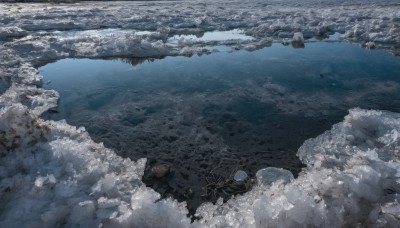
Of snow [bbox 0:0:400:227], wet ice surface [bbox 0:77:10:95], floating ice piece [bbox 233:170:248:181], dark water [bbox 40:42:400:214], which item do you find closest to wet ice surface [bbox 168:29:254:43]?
dark water [bbox 40:42:400:214]

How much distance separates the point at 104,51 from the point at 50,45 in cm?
209

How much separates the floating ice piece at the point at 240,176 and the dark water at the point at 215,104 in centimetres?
10

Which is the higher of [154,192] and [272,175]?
[154,192]

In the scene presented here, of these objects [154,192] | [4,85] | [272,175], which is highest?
[154,192]

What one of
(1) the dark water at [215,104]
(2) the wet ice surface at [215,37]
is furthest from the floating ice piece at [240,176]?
(2) the wet ice surface at [215,37]

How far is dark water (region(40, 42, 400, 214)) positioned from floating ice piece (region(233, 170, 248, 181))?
10 cm

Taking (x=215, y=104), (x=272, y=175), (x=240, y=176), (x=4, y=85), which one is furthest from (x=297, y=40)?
(x=4, y=85)

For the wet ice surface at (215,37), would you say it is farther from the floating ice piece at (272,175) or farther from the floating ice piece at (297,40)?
the floating ice piece at (272,175)

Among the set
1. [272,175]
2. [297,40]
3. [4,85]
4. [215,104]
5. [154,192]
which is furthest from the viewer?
[297,40]

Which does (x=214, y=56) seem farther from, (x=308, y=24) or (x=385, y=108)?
(x=308, y=24)

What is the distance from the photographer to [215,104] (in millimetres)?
6457

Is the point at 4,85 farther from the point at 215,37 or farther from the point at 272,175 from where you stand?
the point at 215,37

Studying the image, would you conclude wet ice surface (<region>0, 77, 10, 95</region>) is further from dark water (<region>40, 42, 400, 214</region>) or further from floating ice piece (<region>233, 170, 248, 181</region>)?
floating ice piece (<region>233, 170, 248, 181</region>)

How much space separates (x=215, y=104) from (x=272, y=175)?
2436 mm
